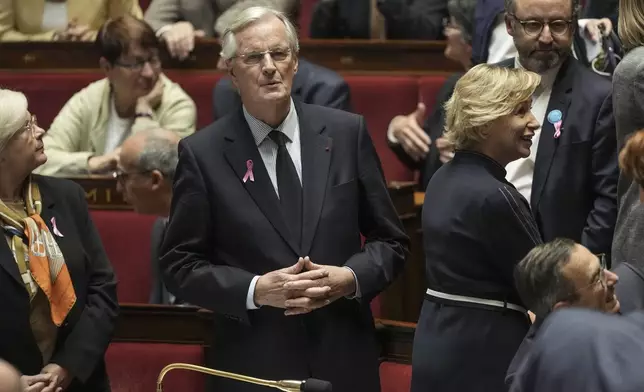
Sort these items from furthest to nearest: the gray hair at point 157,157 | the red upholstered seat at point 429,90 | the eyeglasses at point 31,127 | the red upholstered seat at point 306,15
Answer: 1. the red upholstered seat at point 306,15
2. the red upholstered seat at point 429,90
3. the gray hair at point 157,157
4. the eyeglasses at point 31,127

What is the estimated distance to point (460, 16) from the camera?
2426 millimetres

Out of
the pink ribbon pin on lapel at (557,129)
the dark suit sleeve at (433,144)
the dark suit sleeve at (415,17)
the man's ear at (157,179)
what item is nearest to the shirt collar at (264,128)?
the pink ribbon pin on lapel at (557,129)

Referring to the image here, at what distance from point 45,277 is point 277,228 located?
1.08 feet

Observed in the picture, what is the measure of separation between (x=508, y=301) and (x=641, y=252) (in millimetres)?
170

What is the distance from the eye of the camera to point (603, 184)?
5.96 feet

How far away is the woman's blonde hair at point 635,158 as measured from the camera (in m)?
1.46

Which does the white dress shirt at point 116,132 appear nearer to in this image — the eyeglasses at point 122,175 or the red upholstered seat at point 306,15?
the eyeglasses at point 122,175

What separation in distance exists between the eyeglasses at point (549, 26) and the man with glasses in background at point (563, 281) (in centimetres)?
59

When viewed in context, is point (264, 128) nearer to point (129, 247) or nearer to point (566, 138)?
point (566, 138)

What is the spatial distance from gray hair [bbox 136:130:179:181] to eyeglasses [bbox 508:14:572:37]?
2.06 feet

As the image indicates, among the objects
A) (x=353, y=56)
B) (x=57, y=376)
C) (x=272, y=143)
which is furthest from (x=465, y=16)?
(x=57, y=376)

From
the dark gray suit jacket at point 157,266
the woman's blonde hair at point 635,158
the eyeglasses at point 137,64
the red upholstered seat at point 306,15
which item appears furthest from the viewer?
the red upholstered seat at point 306,15

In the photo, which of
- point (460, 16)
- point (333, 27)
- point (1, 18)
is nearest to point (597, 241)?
point (460, 16)

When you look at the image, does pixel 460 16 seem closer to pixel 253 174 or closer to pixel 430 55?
pixel 430 55
